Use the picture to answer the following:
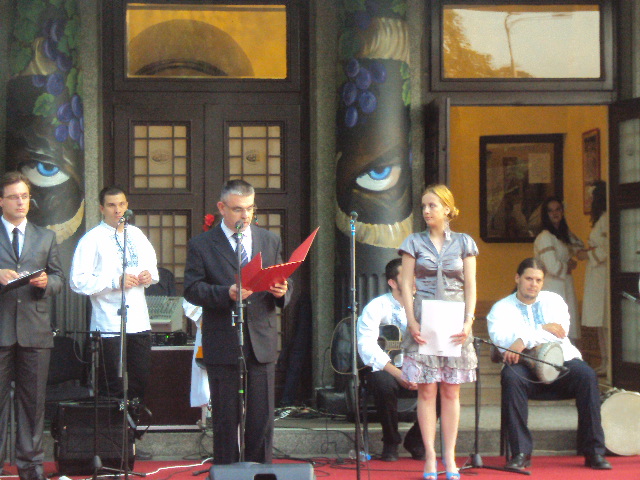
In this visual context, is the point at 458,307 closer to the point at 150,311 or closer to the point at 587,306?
the point at 150,311

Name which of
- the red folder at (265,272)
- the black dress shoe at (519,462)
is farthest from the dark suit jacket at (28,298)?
the black dress shoe at (519,462)

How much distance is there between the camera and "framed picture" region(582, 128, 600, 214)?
1330 cm

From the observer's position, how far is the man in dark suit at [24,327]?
641 centimetres

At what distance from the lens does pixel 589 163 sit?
1364 cm

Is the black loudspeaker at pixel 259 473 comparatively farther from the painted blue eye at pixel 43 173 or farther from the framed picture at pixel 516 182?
the framed picture at pixel 516 182

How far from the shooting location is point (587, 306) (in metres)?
11.1

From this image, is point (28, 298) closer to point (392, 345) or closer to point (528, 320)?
point (392, 345)

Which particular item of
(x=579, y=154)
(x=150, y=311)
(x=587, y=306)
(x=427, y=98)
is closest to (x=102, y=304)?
(x=150, y=311)

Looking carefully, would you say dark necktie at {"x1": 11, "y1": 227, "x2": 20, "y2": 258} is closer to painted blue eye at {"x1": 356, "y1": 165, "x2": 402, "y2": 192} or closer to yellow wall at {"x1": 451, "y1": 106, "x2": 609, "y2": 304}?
painted blue eye at {"x1": 356, "y1": 165, "x2": 402, "y2": 192}

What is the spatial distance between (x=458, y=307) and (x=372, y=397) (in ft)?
5.60

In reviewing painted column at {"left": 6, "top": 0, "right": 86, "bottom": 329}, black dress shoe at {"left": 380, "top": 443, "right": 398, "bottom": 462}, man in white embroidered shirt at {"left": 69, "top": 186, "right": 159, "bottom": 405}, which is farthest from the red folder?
painted column at {"left": 6, "top": 0, "right": 86, "bottom": 329}

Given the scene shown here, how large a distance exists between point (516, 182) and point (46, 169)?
25.8 ft

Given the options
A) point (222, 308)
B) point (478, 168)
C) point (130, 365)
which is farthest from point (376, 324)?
point (478, 168)

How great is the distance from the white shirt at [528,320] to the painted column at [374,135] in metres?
1.43
